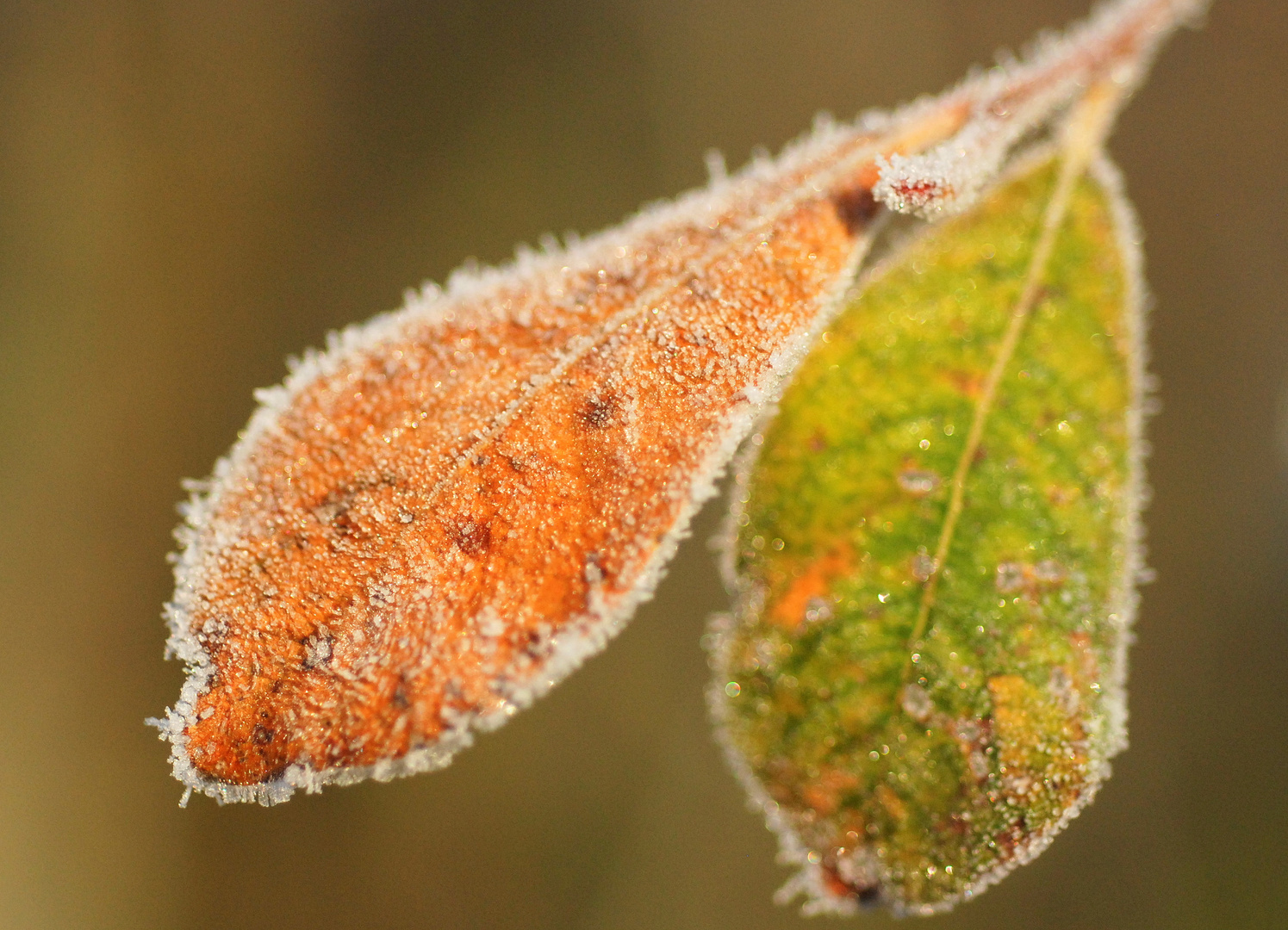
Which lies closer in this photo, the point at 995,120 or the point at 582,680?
the point at 995,120

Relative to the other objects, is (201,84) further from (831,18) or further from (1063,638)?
(1063,638)

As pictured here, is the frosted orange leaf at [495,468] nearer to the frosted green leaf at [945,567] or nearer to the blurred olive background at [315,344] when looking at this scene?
the frosted green leaf at [945,567]

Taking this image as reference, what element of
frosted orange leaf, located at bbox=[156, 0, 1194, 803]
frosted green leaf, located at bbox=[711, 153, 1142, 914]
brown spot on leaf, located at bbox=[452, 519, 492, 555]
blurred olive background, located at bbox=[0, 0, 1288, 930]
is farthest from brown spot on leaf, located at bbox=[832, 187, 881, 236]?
blurred olive background, located at bbox=[0, 0, 1288, 930]

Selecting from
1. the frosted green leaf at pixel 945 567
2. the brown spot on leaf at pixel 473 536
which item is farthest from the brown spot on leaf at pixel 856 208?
the brown spot on leaf at pixel 473 536

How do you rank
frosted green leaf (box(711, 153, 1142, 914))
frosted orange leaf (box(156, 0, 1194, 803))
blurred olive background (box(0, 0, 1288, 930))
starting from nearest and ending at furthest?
frosted orange leaf (box(156, 0, 1194, 803)) < frosted green leaf (box(711, 153, 1142, 914)) < blurred olive background (box(0, 0, 1288, 930))

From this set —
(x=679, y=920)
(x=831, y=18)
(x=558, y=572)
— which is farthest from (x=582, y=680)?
(x=831, y=18)

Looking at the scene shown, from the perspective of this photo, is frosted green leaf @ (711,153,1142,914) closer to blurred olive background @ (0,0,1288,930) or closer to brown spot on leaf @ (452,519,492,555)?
brown spot on leaf @ (452,519,492,555)
